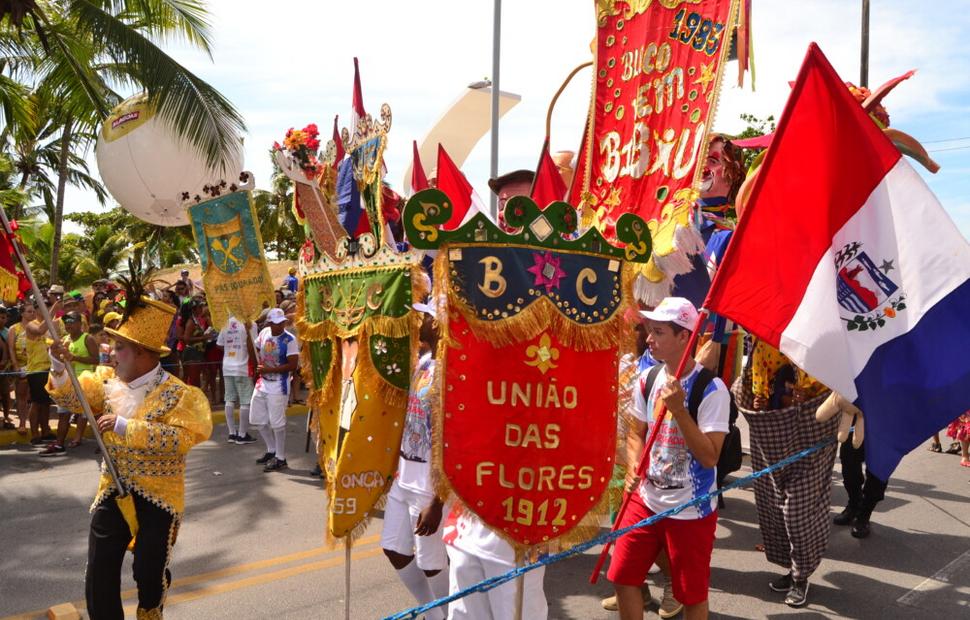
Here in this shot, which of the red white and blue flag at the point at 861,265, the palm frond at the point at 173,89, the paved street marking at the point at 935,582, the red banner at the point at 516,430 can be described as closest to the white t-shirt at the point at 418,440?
the red banner at the point at 516,430

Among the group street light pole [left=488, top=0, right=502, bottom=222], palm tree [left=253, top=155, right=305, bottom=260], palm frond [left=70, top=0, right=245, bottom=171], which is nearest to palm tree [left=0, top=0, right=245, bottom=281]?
palm frond [left=70, top=0, right=245, bottom=171]

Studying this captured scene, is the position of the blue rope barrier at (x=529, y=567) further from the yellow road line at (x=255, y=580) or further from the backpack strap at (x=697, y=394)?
the yellow road line at (x=255, y=580)

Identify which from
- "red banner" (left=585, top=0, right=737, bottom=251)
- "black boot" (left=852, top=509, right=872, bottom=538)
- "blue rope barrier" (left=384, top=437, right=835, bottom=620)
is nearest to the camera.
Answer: "blue rope barrier" (left=384, top=437, right=835, bottom=620)

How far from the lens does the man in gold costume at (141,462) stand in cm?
411

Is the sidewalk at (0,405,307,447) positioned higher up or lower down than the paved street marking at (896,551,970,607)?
lower down

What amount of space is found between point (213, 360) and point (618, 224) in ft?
40.6

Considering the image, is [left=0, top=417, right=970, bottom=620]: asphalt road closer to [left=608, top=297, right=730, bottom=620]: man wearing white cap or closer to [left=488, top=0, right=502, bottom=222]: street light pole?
[left=608, top=297, right=730, bottom=620]: man wearing white cap

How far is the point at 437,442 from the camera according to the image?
320cm

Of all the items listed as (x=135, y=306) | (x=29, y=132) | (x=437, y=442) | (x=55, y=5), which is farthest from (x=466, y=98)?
(x=437, y=442)

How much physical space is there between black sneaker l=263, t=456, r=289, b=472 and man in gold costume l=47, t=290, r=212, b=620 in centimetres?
496

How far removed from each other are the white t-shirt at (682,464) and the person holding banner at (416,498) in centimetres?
112

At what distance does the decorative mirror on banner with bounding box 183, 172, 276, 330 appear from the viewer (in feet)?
27.7

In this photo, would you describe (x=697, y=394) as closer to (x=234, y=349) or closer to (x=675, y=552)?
(x=675, y=552)

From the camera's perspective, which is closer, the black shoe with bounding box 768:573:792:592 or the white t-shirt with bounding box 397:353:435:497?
the white t-shirt with bounding box 397:353:435:497
